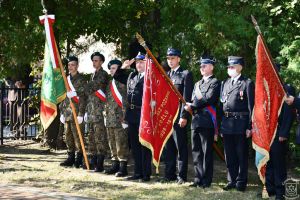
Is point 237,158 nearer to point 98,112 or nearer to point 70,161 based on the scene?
point 98,112

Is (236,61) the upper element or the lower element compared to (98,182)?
upper

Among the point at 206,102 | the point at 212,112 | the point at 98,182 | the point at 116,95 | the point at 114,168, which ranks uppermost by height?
the point at 116,95

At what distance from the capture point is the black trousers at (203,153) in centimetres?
864

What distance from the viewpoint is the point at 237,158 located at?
27.7ft

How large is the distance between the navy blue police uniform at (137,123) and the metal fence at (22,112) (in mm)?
5638

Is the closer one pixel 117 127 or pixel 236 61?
pixel 236 61

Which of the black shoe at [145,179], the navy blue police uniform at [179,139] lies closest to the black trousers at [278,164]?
the navy blue police uniform at [179,139]

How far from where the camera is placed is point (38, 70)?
15.3 m

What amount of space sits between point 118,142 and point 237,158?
2.15 meters

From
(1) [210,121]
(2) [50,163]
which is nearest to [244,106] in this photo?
(1) [210,121]

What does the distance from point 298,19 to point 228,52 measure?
1252 millimetres

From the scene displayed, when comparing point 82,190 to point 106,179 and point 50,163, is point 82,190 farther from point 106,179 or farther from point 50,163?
point 50,163

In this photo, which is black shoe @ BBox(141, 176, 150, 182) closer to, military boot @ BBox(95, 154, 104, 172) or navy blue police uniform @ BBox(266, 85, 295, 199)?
military boot @ BBox(95, 154, 104, 172)

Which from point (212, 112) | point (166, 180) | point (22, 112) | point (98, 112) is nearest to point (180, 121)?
point (212, 112)
